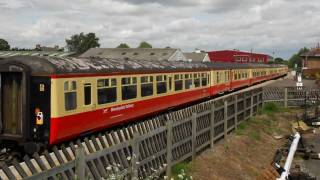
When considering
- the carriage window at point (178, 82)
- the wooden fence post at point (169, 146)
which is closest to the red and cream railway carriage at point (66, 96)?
the wooden fence post at point (169, 146)

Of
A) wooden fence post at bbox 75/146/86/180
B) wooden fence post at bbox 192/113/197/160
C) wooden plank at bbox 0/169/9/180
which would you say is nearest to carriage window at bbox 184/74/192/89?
wooden fence post at bbox 192/113/197/160

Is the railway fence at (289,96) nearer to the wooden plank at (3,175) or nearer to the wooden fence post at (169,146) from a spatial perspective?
the wooden fence post at (169,146)

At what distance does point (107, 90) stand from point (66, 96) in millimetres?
2432

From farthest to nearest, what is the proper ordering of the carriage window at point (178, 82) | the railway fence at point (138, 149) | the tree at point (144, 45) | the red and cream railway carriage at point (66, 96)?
1. the tree at point (144, 45)
2. the carriage window at point (178, 82)
3. the red and cream railway carriage at point (66, 96)
4. the railway fence at point (138, 149)

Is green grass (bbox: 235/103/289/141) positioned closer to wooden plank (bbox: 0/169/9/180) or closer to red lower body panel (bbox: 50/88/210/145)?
red lower body panel (bbox: 50/88/210/145)

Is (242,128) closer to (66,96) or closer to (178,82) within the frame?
(178,82)

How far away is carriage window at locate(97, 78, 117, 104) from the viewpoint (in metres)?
13.4

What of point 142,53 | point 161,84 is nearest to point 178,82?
point 161,84

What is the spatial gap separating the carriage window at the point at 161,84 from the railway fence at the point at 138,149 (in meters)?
3.39

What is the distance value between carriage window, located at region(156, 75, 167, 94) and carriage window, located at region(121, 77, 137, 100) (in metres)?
2.54

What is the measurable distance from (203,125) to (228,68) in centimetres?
2149

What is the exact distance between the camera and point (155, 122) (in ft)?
33.3

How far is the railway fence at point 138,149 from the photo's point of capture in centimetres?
584

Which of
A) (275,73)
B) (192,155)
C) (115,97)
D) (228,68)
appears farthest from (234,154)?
(275,73)
